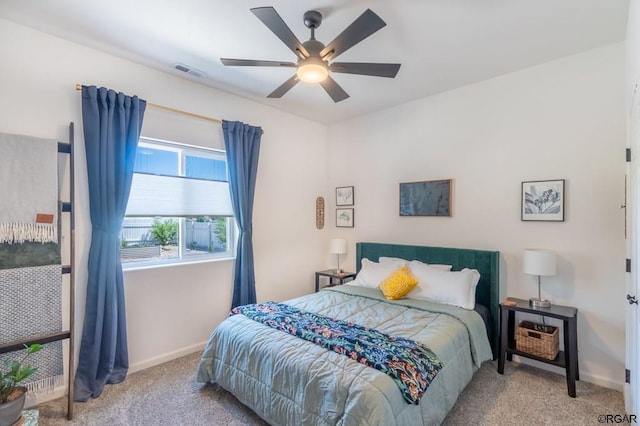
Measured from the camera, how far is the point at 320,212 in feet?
15.7

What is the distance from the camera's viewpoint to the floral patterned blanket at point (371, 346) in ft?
5.94

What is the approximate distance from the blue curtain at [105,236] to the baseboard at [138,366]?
0.18m

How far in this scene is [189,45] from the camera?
2.66 metres

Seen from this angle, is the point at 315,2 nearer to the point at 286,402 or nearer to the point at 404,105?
the point at 404,105

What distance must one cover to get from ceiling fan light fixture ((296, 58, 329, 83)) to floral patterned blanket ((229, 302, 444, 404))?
1.82 m

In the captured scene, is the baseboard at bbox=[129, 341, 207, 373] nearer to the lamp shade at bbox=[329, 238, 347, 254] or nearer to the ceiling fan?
the lamp shade at bbox=[329, 238, 347, 254]

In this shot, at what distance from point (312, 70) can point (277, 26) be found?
0.38 metres

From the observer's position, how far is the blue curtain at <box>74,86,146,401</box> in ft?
8.53

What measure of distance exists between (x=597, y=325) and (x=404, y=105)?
2.99m

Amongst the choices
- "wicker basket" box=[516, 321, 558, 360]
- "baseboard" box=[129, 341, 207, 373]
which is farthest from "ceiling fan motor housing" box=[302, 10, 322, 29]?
"baseboard" box=[129, 341, 207, 373]

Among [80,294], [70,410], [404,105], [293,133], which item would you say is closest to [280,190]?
[293,133]

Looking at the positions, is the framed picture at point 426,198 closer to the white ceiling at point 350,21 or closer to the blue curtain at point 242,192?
the white ceiling at point 350,21

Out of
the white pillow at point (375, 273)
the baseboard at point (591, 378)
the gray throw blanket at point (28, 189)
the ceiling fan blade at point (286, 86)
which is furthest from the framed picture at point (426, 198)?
the gray throw blanket at point (28, 189)

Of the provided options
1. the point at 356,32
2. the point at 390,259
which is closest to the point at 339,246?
the point at 390,259
